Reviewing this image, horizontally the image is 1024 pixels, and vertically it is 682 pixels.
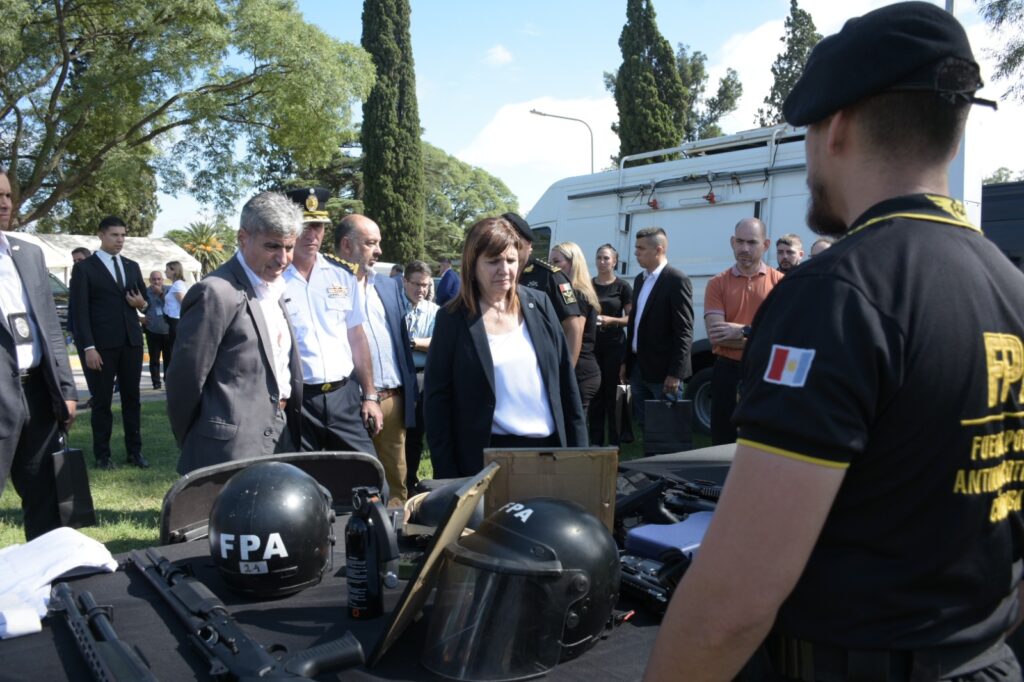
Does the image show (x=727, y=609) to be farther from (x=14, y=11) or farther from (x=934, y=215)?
(x=14, y=11)

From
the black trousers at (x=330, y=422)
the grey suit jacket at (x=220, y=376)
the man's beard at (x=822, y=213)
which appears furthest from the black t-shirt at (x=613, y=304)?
the man's beard at (x=822, y=213)

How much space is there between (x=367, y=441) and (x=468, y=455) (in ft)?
3.90

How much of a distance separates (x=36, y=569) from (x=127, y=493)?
4.41 meters

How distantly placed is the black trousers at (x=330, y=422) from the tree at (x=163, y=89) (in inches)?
673

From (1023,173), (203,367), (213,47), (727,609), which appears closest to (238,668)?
(727,609)

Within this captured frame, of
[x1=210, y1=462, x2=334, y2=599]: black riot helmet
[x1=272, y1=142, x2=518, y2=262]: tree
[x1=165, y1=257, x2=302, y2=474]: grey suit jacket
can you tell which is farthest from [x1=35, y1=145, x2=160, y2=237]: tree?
[x1=272, y1=142, x2=518, y2=262]: tree

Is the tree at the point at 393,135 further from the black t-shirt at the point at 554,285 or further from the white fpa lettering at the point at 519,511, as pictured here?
the white fpa lettering at the point at 519,511

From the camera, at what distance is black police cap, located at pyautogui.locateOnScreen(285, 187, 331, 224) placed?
15.2 feet

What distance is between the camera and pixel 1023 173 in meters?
16.7

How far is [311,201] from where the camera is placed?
475 centimetres

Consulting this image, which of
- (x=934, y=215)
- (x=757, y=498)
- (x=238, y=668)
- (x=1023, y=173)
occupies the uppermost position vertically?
(x=1023, y=173)

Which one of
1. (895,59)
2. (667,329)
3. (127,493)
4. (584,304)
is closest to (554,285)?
(584,304)

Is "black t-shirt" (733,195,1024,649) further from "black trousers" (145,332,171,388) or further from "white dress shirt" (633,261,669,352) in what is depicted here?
"black trousers" (145,332,171,388)

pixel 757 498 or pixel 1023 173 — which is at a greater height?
pixel 1023 173
